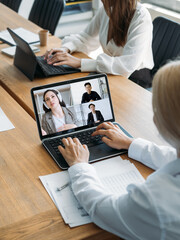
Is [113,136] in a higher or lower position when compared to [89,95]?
lower

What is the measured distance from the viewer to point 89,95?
1.48m

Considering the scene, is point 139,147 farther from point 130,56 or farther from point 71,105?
point 130,56

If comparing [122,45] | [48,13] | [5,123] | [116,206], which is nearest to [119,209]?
[116,206]

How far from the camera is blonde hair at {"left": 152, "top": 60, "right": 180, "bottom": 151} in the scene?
34.1 inches

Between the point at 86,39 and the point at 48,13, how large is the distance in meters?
0.84

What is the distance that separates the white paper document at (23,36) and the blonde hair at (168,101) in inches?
70.2

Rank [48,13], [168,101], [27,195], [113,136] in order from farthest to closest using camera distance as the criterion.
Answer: [48,13] < [113,136] < [27,195] < [168,101]

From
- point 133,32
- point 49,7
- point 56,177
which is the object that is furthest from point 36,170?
point 49,7

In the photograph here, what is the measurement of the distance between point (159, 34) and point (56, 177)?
158 cm

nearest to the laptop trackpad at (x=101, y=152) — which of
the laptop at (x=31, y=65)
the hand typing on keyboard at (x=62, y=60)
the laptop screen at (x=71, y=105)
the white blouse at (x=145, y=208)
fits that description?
the laptop screen at (x=71, y=105)

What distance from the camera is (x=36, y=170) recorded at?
1292 millimetres

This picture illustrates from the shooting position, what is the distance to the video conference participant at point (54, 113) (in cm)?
141

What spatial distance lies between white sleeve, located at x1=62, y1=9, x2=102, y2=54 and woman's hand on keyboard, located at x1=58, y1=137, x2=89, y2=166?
1.19 metres

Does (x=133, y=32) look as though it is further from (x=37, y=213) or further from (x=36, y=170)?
(x=37, y=213)
